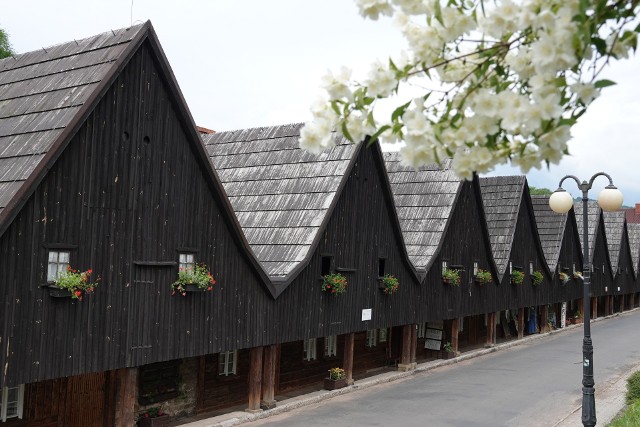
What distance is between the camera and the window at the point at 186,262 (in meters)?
13.6

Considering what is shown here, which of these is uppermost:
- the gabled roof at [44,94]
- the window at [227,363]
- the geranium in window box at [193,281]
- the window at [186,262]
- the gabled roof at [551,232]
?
the gabled roof at [44,94]

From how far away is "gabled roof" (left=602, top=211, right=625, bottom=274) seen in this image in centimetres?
5250

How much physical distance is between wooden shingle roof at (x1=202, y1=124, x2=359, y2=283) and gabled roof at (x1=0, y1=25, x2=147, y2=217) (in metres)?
6.77

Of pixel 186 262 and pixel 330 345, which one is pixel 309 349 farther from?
pixel 186 262

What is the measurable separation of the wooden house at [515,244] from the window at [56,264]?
910 inches

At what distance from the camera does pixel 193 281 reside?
13.5 meters

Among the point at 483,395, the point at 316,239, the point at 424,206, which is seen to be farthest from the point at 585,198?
the point at 424,206

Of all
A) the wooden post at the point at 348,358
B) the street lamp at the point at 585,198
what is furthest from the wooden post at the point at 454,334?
the street lamp at the point at 585,198

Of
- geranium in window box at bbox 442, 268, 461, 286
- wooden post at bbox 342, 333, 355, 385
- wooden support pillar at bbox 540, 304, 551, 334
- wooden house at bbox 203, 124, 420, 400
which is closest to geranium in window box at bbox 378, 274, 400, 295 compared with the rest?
wooden house at bbox 203, 124, 420, 400

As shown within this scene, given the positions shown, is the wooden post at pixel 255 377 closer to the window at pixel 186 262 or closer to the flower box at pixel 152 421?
the flower box at pixel 152 421

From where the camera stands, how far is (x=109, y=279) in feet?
38.9

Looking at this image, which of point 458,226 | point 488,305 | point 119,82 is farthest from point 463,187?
point 119,82

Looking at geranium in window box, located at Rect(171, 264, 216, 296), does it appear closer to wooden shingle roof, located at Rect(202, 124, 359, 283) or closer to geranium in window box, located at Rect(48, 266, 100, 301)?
geranium in window box, located at Rect(48, 266, 100, 301)

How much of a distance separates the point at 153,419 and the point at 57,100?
22.4 feet
